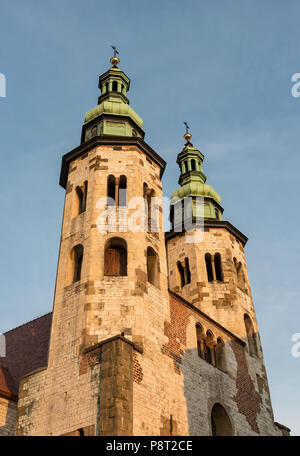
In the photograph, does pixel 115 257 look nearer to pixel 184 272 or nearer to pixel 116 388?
pixel 116 388

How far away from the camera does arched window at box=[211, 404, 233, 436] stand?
22.2 m

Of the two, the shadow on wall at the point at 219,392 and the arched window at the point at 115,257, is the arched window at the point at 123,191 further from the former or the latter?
the shadow on wall at the point at 219,392

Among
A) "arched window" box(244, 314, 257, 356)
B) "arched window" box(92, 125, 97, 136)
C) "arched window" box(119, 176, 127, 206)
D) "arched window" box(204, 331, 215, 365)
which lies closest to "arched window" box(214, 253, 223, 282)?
"arched window" box(244, 314, 257, 356)

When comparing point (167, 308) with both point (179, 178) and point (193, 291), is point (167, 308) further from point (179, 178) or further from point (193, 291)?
point (179, 178)

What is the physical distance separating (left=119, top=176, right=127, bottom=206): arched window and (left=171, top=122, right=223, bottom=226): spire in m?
10.4

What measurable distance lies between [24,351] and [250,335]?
40.7ft

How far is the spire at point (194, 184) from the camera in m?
36.0

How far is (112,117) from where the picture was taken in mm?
29016

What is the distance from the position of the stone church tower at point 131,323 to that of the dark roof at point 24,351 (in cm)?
360

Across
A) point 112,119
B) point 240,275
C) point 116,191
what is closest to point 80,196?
point 116,191

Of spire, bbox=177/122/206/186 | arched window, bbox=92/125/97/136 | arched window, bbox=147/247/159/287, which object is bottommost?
arched window, bbox=147/247/159/287

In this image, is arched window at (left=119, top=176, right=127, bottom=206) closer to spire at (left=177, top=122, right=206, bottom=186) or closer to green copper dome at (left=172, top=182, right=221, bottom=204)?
green copper dome at (left=172, top=182, right=221, bottom=204)

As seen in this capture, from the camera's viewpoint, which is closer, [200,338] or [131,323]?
[131,323]
